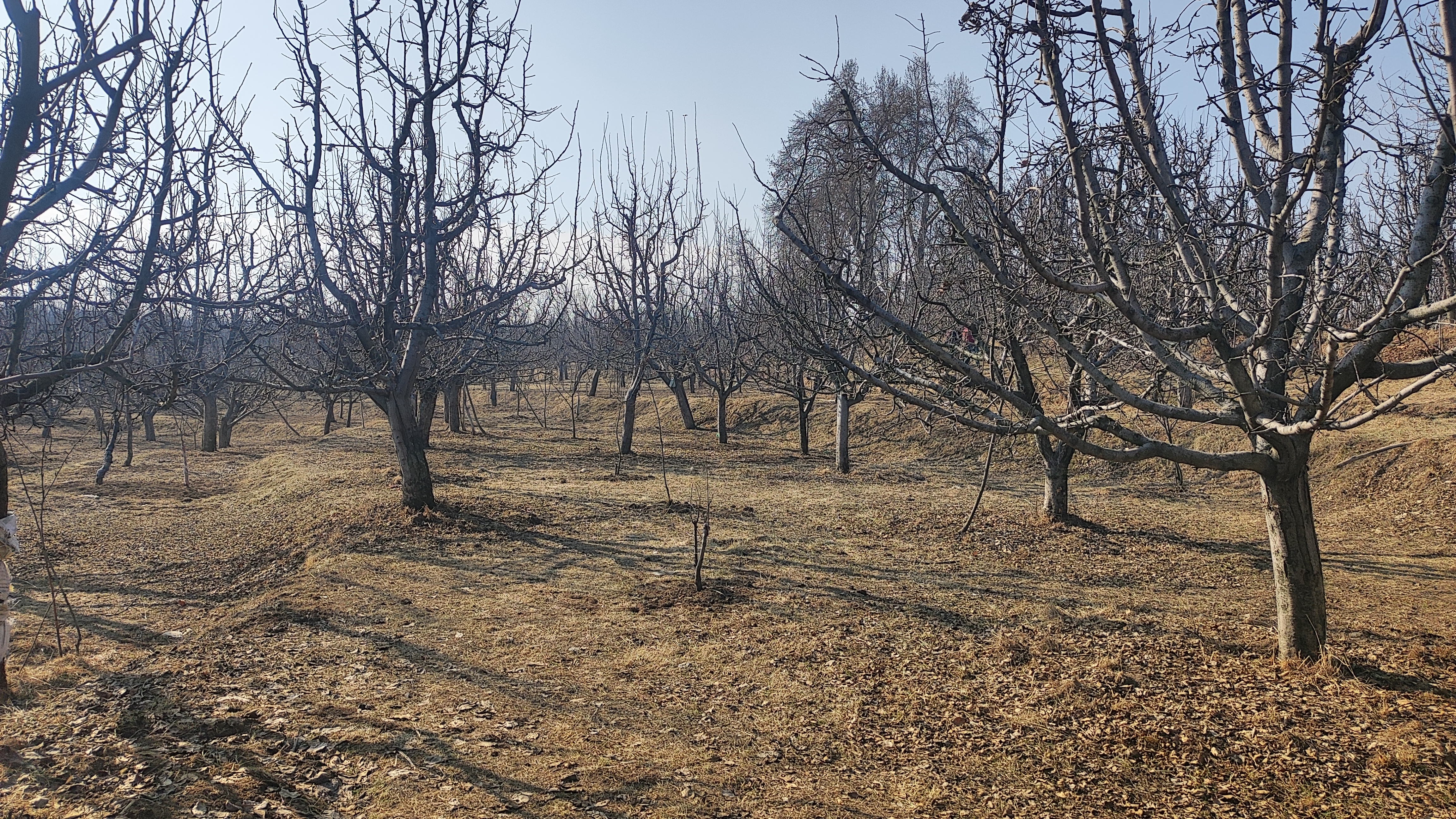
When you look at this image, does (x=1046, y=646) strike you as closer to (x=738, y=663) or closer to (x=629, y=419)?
(x=738, y=663)

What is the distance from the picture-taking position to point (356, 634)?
590 centimetres

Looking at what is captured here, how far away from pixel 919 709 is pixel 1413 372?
9.95 feet

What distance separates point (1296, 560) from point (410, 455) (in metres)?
8.61

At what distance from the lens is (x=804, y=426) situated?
56.7ft

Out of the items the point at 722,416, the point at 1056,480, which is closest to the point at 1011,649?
the point at 1056,480

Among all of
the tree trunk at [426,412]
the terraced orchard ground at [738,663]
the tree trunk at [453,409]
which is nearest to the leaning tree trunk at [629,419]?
the tree trunk at [426,412]

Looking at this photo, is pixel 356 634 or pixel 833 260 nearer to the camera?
pixel 833 260

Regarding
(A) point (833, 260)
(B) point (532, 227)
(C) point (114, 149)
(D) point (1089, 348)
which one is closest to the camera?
(C) point (114, 149)

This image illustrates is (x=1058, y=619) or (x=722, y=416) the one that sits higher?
(x=722, y=416)

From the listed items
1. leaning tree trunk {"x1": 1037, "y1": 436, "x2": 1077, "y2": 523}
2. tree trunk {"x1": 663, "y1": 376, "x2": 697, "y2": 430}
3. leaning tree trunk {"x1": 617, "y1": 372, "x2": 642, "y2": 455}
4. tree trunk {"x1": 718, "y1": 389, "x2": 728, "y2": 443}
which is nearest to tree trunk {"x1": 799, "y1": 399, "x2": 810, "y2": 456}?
tree trunk {"x1": 718, "y1": 389, "x2": 728, "y2": 443}

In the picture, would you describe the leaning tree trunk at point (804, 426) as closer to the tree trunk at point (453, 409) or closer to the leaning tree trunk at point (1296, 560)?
the tree trunk at point (453, 409)

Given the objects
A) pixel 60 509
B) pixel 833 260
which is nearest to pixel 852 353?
pixel 833 260

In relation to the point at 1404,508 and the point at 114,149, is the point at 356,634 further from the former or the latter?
the point at 1404,508

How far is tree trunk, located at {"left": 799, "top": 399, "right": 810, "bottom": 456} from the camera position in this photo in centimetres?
1705
